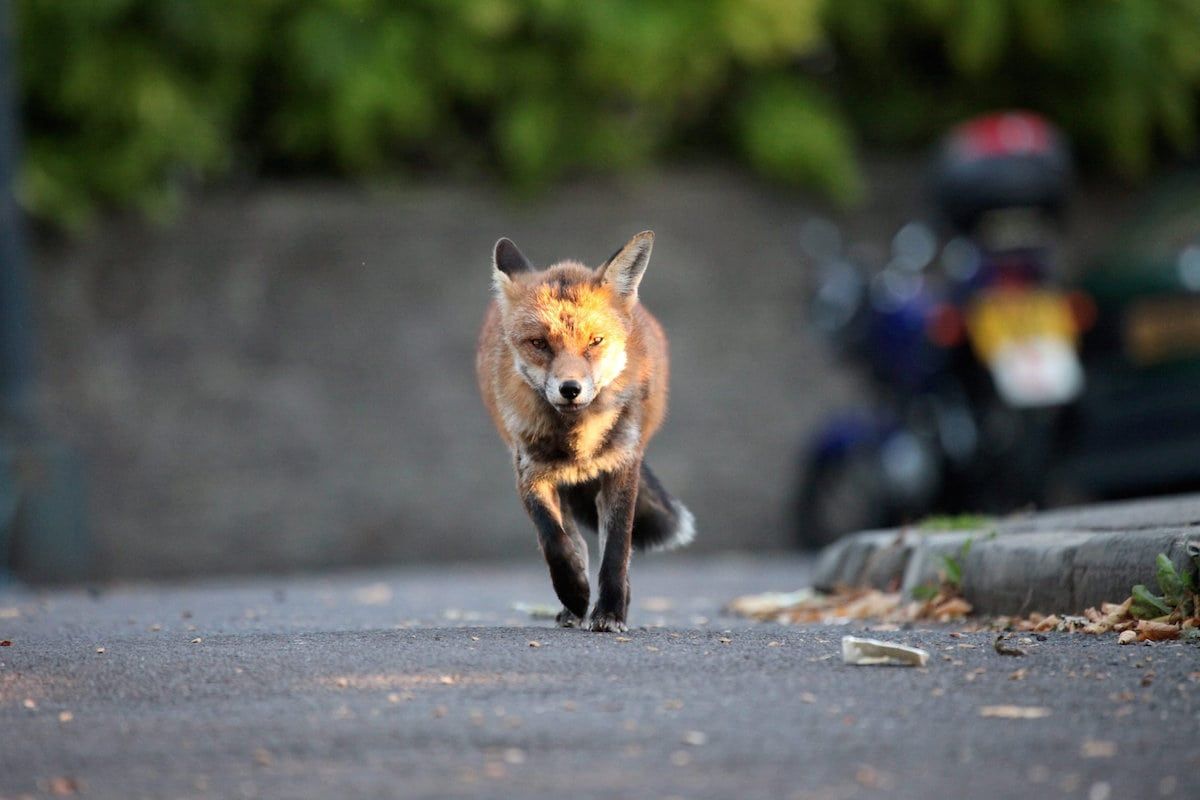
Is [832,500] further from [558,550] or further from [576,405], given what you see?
[576,405]

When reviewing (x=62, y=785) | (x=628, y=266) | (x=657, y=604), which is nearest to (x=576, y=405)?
(x=628, y=266)

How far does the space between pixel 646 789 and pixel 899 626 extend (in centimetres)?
334

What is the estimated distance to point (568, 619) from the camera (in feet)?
21.4

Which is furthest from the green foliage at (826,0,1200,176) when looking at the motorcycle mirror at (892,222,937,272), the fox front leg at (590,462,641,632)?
the fox front leg at (590,462,641,632)

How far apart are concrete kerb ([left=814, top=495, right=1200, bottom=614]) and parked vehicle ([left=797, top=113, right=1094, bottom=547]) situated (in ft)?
12.9

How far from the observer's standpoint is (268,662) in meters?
5.36

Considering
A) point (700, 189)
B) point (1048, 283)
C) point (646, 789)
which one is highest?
point (700, 189)

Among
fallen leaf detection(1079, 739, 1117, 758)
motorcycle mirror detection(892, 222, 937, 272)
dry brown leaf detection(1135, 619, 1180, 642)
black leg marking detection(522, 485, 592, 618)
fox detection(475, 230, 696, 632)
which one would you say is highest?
motorcycle mirror detection(892, 222, 937, 272)

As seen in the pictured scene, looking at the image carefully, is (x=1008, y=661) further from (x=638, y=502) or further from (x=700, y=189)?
(x=700, y=189)

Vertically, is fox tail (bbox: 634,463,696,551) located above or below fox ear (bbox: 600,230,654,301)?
below

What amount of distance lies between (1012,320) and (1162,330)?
111 centimetres

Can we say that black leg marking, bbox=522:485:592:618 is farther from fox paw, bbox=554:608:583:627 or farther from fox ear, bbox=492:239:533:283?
fox ear, bbox=492:239:533:283

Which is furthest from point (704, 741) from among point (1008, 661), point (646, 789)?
point (1008, 661)

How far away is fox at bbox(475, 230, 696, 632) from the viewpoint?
6.19 m
